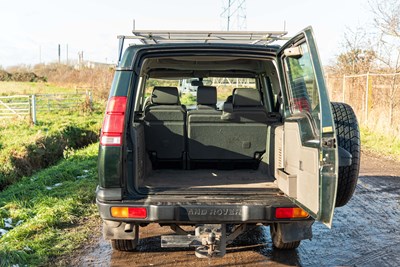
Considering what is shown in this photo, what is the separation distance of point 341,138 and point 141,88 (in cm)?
309

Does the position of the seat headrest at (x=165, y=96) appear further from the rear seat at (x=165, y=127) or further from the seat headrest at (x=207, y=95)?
the seat headrest at (x=207, y=95)

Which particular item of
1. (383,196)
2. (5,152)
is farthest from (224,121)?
(5,152)

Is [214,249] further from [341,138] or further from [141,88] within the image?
[141,88]

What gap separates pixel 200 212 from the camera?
3740 millimetres

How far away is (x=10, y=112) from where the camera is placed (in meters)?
19.8

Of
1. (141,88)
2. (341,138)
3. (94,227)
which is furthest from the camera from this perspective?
(141,88)

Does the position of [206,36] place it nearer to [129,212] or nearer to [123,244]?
[129,212]

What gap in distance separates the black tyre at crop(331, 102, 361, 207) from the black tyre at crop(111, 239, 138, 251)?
2100mm

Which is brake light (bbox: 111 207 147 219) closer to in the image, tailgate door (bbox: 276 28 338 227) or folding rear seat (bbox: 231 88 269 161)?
tailgate door (bbox: 276 28 338 227)

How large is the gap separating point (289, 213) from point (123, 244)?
5.93ft

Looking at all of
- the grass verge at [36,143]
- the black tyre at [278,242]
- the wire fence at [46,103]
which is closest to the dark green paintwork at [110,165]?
the black tyre at [278,242]

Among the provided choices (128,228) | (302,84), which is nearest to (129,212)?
(128,228)

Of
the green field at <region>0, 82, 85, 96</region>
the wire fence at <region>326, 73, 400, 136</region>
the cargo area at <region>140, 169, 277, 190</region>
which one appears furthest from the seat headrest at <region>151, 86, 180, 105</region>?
the green field at <region>0, 82, 85, 96</region>

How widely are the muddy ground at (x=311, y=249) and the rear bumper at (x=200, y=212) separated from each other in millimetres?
841
